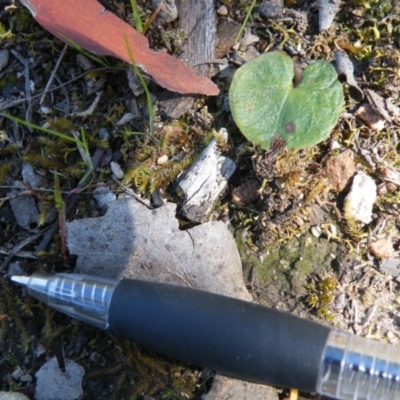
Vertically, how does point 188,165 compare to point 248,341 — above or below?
above

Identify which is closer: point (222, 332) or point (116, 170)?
point (222, 332)

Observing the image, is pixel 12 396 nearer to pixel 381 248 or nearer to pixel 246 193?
pixel 246 193

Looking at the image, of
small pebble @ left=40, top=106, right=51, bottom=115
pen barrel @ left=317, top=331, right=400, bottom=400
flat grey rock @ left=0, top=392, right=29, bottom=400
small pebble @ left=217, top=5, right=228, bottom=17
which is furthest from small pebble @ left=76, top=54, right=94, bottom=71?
pen barrel @ left=317, top=331, right=400, bottom=400

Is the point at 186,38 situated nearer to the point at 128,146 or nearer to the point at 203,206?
the point at 128,146

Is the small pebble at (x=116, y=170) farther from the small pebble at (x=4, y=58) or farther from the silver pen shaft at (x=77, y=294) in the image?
the small pebble at (x=4, y=58)


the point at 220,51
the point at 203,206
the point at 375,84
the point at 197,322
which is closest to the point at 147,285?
the point at 197,322

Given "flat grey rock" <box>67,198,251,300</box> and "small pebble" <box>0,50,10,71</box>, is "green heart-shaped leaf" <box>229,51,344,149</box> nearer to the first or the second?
"flat grey rock" <box>67,198,251,300</box>

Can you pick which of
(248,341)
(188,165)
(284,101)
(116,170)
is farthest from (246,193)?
(248,341)
